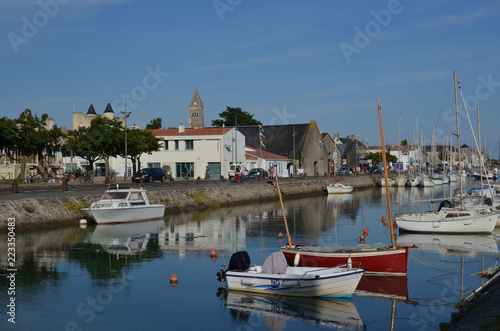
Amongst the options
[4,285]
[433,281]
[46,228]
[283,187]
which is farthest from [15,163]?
[433,281]

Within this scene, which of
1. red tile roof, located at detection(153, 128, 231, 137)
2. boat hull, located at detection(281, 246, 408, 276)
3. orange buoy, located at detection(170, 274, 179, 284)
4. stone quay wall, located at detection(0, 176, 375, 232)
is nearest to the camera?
boat hull, located at detection(281, 246, 408, 276)

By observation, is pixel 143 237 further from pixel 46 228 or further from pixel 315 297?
pixel 315 297

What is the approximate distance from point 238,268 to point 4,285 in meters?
8.22

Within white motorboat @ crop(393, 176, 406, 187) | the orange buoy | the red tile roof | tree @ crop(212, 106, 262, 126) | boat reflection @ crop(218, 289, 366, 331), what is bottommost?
boat reflection @ crop(218, 289, 366, 331)

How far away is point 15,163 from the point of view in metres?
78.1

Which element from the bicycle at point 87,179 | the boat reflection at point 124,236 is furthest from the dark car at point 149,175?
the boat reflection at point 124,236

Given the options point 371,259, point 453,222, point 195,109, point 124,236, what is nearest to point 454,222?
point 453,222

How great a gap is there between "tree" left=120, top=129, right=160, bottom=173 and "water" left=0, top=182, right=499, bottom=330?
104 feet

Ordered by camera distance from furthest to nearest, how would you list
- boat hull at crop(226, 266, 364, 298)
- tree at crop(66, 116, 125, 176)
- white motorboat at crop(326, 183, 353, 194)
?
white motorboat at crop(326, 183, 353, 194)
tree at crop(66, 116, 125, 176)
boat hull at crop(226, 266, 364, 298)

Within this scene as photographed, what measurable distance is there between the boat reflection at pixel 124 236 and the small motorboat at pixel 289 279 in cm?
973

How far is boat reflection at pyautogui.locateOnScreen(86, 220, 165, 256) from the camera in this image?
94.1 feet

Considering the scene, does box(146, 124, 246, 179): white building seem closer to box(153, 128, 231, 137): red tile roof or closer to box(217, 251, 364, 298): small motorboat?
box(153, 128, 231, 137): red tile roof

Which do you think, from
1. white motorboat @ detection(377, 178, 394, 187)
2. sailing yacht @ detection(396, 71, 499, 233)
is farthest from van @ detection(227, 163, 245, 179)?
sailing yacht @ detection(396, 71, 499, 233)

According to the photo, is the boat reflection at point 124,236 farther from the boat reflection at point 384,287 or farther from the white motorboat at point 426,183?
the white motorboat at point 426,183
